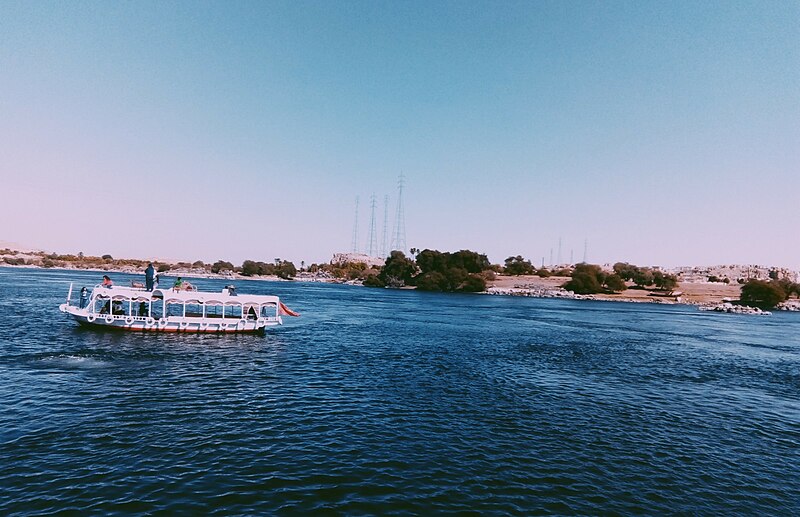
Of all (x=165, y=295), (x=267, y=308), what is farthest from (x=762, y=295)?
(x=165, y=295)

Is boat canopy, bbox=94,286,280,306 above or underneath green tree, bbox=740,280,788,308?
underneath

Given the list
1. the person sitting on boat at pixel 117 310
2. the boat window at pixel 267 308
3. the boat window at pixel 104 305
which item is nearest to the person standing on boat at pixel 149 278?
the person sitting on boat at pixel 117 310

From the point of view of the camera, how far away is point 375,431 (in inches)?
1061

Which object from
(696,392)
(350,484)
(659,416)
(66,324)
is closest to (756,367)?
(696,392)

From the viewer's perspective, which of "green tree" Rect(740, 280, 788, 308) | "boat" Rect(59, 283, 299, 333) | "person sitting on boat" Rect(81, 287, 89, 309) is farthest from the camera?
"green tree" Rect(740, 280, 788, 308)

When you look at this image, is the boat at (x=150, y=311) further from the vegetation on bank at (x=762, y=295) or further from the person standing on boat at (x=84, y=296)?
the vegetation on bank at (x=762, y=295)

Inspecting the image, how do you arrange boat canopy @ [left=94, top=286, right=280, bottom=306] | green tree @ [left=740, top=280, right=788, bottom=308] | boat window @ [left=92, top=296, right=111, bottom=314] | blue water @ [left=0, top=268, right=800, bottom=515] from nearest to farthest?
1. blue water @ [left=0, top=268, right=800, bottom=515]
2. boat canopy @ [left=94, top=286, right=280, bottom=306]
3. boat window @ [left=92, top=296, right=111, bottom=314]
4. green tree @ [left=740, top=280, right=788, bottom=308]

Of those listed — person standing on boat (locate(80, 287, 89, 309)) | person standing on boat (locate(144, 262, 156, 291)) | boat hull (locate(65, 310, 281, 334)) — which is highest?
person standing on boat (locate(144, 262, 156, 291))

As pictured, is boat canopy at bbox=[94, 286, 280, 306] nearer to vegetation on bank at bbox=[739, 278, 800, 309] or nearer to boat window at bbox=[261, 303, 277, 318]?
boat window at bbox=[261, 303, 277, 318]

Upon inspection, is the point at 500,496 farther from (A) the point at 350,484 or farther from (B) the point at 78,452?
(B) the point at 78,452

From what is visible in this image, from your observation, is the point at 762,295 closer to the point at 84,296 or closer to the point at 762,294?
the point at 762,294

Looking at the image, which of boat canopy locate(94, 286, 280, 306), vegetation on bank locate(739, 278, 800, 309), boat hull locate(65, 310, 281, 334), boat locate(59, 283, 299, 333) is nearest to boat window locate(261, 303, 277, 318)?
boat hull locate(65, 310, 281, 334)

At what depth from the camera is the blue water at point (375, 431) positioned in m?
19.2

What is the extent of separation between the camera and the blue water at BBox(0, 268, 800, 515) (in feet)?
63.2
